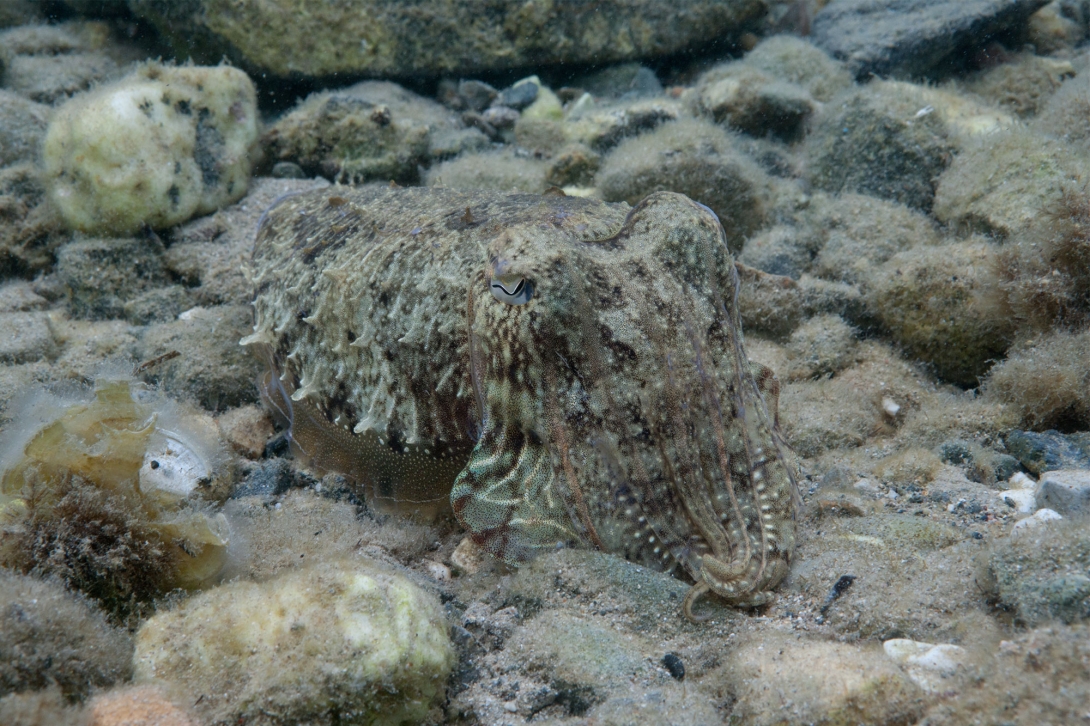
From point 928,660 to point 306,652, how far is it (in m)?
2.05

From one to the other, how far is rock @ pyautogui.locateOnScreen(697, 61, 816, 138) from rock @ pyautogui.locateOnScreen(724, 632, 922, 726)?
→ 6121 mm

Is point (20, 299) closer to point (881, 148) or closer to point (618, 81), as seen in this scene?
point (618, 81)

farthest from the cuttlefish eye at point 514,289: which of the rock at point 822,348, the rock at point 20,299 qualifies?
the rock at point 20,299

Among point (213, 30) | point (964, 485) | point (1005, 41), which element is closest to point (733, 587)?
point (964, 485)

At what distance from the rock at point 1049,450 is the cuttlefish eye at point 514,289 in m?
2.90

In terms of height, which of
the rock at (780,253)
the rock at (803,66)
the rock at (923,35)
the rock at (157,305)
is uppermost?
the rock at (923,35)

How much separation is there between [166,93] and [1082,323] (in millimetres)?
7113

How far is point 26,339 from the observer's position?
434cm

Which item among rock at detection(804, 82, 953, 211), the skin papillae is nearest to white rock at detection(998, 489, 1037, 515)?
the skin papillae

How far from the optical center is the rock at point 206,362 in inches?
166

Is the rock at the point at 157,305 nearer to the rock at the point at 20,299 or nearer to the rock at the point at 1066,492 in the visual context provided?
the rock at the point at 20,299

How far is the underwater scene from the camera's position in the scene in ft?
6.86

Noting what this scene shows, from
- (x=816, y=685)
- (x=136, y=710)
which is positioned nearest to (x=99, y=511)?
(x=136, y=710)

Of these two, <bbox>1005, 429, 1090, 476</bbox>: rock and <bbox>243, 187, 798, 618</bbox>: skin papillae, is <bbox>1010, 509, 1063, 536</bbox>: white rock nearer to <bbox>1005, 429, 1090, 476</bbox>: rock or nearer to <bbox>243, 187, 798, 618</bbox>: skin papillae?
<bbox>1005, 429, 1090, 476</bbox>: rock
